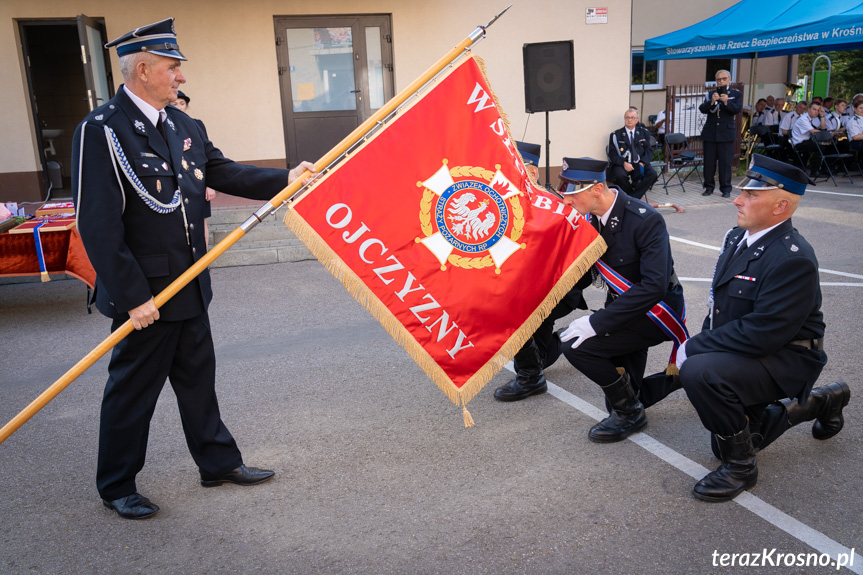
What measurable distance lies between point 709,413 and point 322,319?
149 inches

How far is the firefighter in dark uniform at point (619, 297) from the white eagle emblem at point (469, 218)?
0.66 meters

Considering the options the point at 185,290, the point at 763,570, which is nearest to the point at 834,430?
the point at 763,570

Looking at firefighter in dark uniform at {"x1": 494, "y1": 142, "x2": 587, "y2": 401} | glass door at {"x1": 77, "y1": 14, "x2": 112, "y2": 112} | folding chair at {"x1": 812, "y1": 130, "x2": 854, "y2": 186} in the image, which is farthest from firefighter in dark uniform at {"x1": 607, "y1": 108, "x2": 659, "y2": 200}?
glass door at {"x1": 77, "y1": 14, "x2": 112, "y2": 112}

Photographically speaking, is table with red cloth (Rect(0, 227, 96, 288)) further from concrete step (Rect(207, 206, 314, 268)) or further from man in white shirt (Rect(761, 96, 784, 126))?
man in white shirt (Rect(761, 96, 784, 126))

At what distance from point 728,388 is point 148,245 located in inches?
102

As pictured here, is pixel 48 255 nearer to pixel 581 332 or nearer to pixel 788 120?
pixel 581 332

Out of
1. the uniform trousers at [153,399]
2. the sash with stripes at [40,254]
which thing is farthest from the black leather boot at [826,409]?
the sash with stripes at [40,254]

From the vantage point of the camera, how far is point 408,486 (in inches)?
136

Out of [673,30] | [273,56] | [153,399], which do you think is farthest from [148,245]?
[673,30]

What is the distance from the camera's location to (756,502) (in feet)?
10.4

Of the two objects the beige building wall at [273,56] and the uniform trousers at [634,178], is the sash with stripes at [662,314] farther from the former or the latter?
the beige building wall at [273,56]

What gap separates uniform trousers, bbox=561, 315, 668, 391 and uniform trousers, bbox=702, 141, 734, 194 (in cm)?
983

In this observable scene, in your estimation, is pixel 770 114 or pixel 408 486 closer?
pixel 408 486

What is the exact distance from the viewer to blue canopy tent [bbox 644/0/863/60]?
37.5ft
